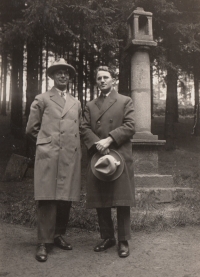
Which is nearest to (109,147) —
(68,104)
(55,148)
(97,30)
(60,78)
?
(55,148)

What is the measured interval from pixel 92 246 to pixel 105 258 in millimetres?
523

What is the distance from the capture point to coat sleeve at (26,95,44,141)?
4.11 metres

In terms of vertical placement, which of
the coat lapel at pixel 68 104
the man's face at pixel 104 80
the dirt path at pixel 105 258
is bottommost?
the dirt path at pixel 105 258

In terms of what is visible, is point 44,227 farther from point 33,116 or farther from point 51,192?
point 33,116

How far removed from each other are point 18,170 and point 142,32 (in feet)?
15.0

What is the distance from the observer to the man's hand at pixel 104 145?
394cm

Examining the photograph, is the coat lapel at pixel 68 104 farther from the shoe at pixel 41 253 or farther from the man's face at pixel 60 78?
the shoe at pixel 41 253

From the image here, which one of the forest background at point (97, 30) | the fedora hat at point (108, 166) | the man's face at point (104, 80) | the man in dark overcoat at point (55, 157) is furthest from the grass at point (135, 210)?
the forest background at point (97, 30)

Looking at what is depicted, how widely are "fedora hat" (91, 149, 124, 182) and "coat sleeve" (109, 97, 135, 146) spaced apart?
176mm

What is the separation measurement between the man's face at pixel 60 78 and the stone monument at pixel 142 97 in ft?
8.17

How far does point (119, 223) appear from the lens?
403 cm

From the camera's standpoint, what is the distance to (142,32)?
690cm

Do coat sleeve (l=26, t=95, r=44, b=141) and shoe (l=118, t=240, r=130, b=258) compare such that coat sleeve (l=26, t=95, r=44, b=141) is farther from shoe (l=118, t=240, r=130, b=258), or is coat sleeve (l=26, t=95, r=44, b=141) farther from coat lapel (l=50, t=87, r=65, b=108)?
shoe (l=118, t=240, r=130, b=258)

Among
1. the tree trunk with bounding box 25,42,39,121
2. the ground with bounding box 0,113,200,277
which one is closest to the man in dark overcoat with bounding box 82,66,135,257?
the ground with bounding box 0,113,200,277
